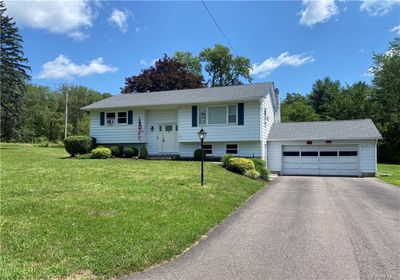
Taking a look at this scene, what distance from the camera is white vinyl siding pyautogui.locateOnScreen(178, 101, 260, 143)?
70.7 ft

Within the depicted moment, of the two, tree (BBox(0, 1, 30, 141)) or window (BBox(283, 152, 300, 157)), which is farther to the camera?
tree (BBox(0, 1, 30, 141))

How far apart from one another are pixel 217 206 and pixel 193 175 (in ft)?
16.7

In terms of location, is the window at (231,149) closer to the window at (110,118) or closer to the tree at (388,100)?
the window at (110,118)

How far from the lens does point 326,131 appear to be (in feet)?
78.6

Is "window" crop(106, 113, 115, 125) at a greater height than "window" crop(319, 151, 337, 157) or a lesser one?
greater

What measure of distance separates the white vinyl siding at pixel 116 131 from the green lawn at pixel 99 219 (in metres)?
11.5

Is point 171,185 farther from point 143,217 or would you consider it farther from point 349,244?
point 349,244

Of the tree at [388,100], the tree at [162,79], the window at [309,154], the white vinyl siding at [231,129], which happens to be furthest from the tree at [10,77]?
the tree at [388,100]

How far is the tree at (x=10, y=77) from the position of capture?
33188 mm

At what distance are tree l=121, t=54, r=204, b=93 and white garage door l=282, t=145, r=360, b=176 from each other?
64.3 ft

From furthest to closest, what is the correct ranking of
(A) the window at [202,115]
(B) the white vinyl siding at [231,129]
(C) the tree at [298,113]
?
1. (C) the tree at [298,113]
2. (A) the window at [202,115]
3. (B) the white vinyl siding at [231,129]

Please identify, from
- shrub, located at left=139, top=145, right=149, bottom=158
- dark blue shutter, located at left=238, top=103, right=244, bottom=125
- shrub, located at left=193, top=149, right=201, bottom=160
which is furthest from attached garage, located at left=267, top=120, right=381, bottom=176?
shrub, located at left=139, top=145, right=149, bottom=158

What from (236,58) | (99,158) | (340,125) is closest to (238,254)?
(99,158)

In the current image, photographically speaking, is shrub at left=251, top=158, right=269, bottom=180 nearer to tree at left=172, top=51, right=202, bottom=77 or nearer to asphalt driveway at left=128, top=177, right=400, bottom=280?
asphalt driveway at left=128, top=177, right=400, bottom=280
